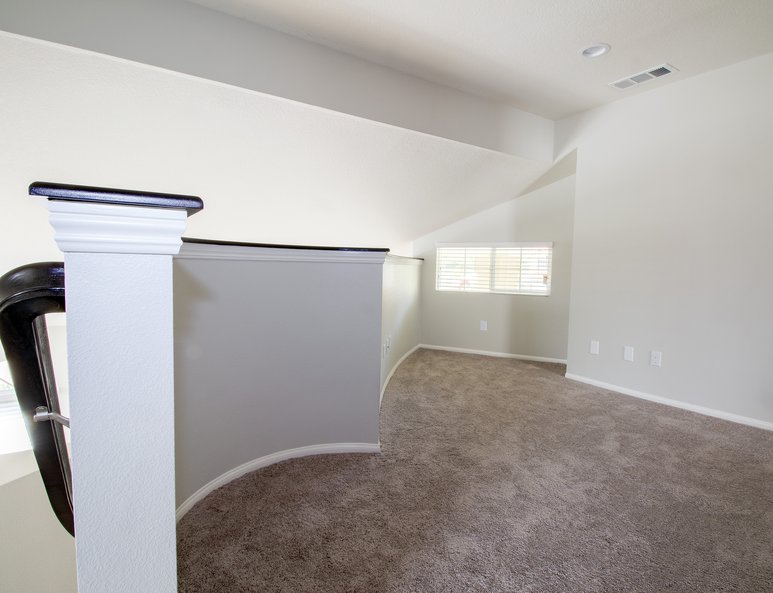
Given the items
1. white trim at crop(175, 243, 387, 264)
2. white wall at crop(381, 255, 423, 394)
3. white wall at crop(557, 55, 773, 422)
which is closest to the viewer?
white trim at crop(175, 243, 387, 264)

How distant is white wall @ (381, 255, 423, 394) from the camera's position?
3480 mm

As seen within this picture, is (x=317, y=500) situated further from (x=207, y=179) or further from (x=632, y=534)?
(x=207, y=179)

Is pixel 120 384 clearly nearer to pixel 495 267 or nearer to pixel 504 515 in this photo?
pixel 504 515

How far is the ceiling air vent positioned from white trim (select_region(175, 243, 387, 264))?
8.40 ft

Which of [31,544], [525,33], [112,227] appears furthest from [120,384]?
[525,33]

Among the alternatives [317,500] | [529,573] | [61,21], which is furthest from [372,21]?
[529,573]

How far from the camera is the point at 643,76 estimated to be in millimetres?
3156

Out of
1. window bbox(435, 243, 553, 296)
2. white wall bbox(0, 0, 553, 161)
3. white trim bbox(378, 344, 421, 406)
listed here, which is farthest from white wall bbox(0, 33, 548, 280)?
white trim bbox(378, 344, 421, 406)

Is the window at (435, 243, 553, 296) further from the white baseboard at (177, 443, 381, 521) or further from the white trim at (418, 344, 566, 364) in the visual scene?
the white baseboard at (177, 443, 381, 521)

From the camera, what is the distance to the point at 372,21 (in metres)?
2.34

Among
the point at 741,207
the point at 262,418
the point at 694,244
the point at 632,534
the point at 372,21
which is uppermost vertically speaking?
the point at 372,21

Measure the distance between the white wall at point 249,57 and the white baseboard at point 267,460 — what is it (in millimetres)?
2128

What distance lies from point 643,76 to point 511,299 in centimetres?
265

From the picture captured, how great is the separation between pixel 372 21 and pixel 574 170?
2986 mm
